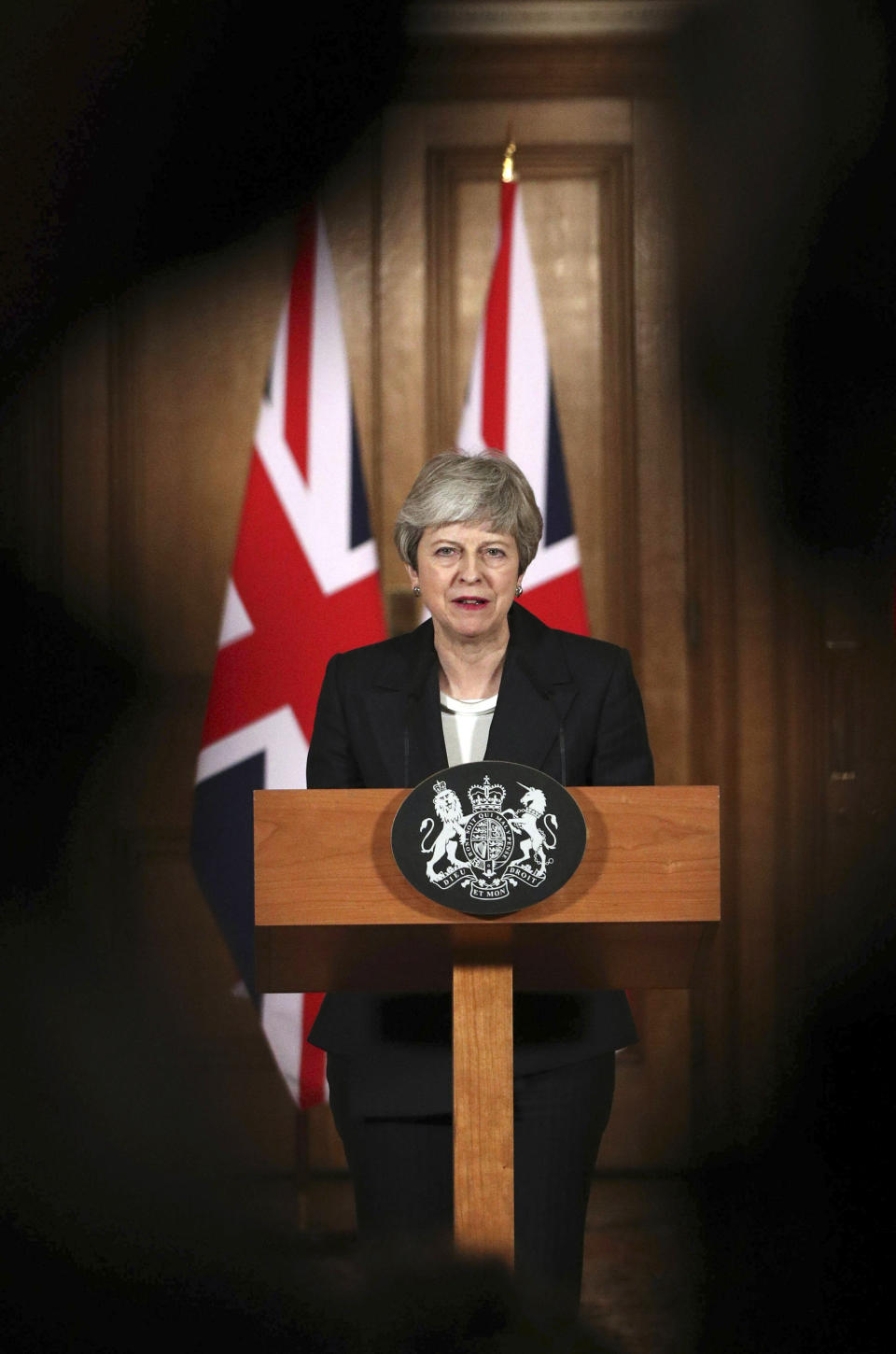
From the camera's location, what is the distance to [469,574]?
1.88 m

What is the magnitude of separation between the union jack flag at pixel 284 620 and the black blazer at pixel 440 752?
129 cm

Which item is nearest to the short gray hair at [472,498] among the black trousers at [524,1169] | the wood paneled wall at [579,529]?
the black trousers at [524,1169]

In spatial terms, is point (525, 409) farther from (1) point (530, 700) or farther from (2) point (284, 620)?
(1) point (530, 700)

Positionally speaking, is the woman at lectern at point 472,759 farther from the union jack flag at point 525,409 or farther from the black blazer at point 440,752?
the union jack flag at point 525,409

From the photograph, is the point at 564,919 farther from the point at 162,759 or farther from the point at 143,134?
the point at 143,134

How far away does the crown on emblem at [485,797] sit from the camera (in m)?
1.37

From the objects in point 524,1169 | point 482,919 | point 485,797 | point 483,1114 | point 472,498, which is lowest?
point 524,1169

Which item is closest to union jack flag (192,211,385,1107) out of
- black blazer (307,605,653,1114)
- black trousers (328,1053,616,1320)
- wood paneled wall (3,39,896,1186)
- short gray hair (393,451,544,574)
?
wood paneled wall (3,39,896,1186)

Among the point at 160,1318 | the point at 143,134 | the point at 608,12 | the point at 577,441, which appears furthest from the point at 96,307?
the point at 160,1318

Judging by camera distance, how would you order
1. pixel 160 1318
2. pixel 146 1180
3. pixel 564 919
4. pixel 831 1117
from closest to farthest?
pixel 564 919
pixel 160 1318
pixel 146 1180
pixel 831 1117

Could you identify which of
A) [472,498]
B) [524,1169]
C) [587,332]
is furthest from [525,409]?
[524,1169]

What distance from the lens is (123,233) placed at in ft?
11.4

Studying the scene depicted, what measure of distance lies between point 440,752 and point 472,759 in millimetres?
61

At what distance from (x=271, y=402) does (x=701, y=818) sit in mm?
2263
